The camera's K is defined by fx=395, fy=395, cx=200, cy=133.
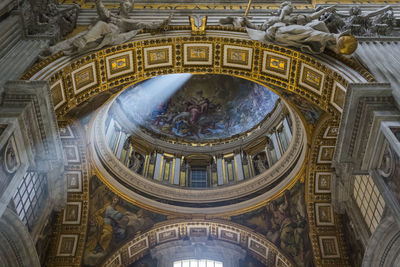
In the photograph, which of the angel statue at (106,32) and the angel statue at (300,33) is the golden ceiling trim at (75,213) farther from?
the angel statue at (300,33)

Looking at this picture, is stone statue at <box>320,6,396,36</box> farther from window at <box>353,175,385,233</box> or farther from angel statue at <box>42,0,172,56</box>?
angel statue at <box>42,0,172,56</box>

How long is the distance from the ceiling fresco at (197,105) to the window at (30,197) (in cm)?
806

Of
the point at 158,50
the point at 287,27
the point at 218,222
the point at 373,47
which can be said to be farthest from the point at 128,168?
the point at 373,47

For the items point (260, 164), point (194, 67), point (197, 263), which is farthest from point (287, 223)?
point (194, 67)

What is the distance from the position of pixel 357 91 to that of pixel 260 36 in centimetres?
384

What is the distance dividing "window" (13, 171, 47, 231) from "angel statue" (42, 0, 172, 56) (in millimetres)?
3506

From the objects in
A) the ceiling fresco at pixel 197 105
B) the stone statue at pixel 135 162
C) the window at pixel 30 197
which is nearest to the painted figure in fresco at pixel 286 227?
the ceiling fresco at pixel 197 105

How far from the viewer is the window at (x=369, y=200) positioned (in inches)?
407

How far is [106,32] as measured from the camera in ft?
37.2

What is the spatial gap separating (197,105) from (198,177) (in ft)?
16.1

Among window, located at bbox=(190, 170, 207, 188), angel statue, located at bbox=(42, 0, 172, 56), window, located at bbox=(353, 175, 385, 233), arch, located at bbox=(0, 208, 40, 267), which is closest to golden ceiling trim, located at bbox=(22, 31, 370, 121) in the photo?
angel statue, located at bbox=(42, 0, 172, 56)

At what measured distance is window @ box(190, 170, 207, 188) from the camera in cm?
1817

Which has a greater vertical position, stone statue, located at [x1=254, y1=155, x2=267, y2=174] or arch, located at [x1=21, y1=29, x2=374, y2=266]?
stone statue, located at [x1=254, y1=155, x2=267, y2=174]

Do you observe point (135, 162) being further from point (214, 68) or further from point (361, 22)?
point (361, 22)
